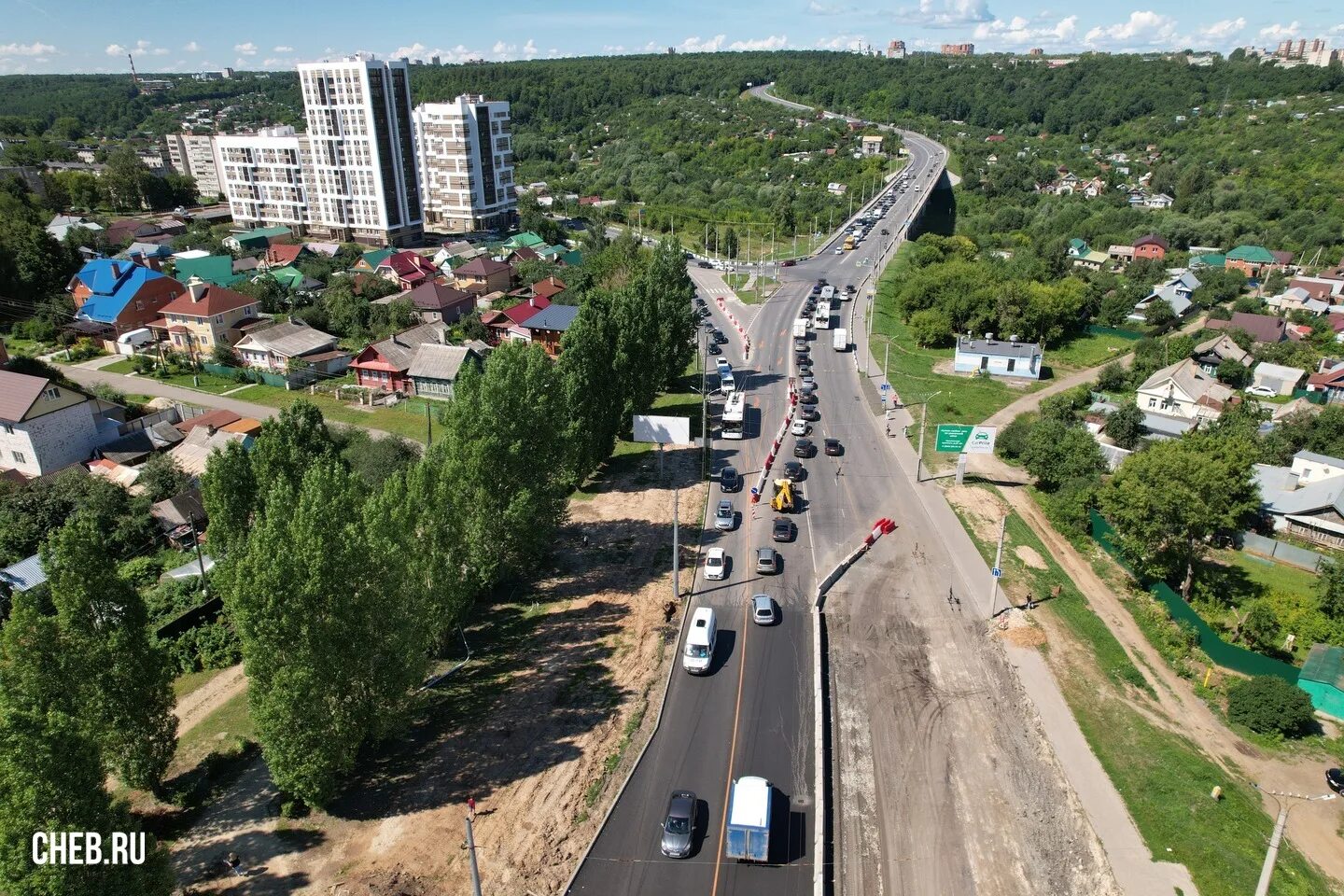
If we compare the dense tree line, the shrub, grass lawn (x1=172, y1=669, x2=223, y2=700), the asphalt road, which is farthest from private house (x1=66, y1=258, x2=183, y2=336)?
the shrub

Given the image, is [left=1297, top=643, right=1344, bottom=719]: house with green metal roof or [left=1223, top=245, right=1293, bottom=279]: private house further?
[left=1223, top=245, right=1293, bottom=279]: private house

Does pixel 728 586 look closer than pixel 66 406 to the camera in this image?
Yes

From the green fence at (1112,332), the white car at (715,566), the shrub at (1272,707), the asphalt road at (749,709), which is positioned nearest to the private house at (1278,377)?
the green fence at (1112,332)

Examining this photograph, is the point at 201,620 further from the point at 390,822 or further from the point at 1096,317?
the point at 1096,317

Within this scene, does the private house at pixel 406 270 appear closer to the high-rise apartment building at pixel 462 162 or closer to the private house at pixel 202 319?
the private house at pixel 202 319

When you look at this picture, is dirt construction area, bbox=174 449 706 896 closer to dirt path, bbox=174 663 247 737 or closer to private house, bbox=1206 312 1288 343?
dirt path, bbox=174 663 247 737

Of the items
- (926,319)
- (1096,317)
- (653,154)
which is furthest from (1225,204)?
(653,154)

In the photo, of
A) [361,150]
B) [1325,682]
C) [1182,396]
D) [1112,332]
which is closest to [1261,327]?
[1112,332]
